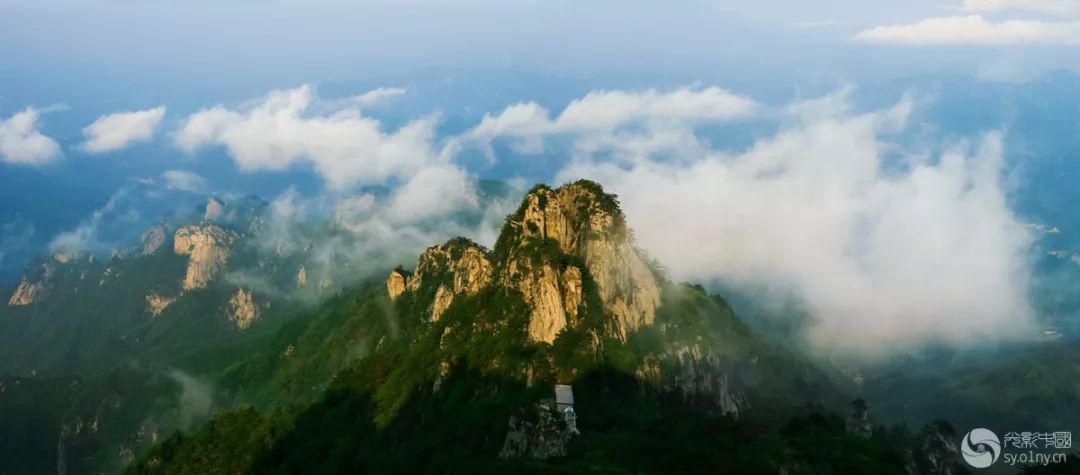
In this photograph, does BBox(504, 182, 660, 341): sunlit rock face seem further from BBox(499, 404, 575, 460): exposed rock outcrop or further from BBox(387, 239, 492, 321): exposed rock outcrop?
BBox(499, 404, 575, 460): exposed rock outcrop

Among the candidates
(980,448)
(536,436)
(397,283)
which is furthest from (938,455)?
(397,283)

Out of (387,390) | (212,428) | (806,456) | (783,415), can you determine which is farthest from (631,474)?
(212,428)

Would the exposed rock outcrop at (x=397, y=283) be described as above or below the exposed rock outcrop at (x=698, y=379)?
above

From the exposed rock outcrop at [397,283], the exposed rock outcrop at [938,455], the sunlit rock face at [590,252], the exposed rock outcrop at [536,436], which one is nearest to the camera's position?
the exposed rock outcrop at [536,436]

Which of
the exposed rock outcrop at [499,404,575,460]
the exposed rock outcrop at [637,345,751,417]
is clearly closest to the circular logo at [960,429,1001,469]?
the exposed rock outcrop at [637,345,751,417]

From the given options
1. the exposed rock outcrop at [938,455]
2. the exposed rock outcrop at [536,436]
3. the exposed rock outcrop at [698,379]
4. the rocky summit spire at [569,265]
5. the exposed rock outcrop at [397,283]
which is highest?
the exposed rock outcrop at [397,283]

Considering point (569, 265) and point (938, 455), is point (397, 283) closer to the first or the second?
point (569, 265)

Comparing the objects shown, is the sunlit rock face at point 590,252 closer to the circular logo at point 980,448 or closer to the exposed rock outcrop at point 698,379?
the exposed rock outcrop at point 698,379

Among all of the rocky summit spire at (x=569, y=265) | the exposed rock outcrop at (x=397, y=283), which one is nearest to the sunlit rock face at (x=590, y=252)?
the rocky summit spire at (x=569, y=265)
